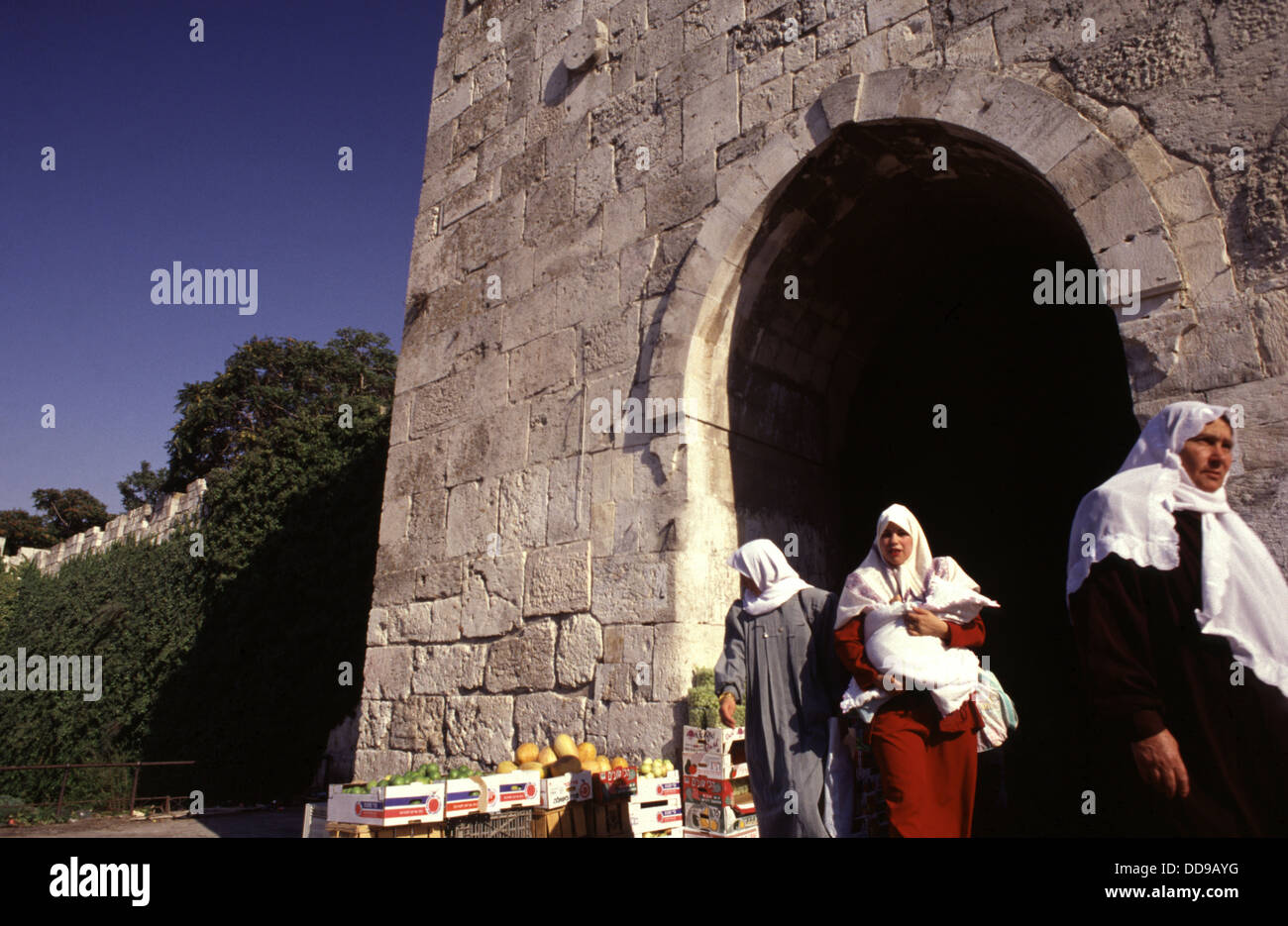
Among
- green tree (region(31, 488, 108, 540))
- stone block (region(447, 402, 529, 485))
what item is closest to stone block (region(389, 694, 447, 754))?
stone block (region(447, 402, 529, 485))

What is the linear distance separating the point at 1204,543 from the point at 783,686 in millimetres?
1580

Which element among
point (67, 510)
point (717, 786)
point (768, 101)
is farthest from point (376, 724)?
point (67, 510)

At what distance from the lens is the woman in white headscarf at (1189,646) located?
197 centimetres

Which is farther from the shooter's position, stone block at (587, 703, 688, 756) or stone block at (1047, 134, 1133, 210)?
stone block at (587, 703, 688, 756)

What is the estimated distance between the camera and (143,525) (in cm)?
1534

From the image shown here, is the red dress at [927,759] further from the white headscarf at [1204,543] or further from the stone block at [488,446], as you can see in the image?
the stone block at [488,446]

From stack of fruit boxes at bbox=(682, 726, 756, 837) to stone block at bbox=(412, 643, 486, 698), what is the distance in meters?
1.77

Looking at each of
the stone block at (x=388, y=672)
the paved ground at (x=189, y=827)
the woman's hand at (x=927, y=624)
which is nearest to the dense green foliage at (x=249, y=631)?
the paved ground at (x=189, y=827)

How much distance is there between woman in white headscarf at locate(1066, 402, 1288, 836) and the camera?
197 cm

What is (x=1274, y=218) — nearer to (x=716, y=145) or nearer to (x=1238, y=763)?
(x=1238, y=763)

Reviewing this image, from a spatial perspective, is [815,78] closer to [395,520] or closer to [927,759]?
[927,759]

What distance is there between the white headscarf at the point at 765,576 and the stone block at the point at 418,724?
2582 mm

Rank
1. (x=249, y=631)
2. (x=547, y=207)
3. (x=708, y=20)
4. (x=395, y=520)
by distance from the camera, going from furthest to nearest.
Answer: (x=249, y=631)
(x=395, y=520)
(x=547, y=207)
(x=708, y=20)

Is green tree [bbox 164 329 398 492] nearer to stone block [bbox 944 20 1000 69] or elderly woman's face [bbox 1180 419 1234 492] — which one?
stone block [bbox 944 20 1000 69]
